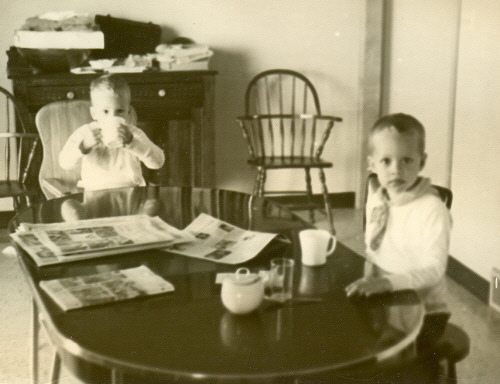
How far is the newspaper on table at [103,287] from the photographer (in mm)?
1042

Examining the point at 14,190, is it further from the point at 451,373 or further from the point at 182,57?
the point at 451,373

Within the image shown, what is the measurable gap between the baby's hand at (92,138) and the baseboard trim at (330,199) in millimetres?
1896

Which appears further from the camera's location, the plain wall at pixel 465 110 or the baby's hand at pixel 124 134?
the plain wall at pixel 465 110

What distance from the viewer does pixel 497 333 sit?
2.09 meters

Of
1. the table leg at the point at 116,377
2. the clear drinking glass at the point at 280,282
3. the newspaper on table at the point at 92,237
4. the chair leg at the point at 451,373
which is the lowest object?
the chair leg at the point at 451,373

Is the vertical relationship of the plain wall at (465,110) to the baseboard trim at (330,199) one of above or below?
above

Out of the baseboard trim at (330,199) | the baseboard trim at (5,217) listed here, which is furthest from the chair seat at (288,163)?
the baseboard trim at (5,217)

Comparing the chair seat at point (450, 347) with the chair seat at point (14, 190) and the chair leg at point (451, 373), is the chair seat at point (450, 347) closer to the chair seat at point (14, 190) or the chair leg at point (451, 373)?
the chair leg at point (451, 373)

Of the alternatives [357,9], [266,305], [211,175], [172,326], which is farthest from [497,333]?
[357,9]

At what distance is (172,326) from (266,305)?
0.54 ft

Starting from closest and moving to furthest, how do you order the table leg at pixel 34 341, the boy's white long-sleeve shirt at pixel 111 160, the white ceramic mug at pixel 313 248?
the white ceramic mug at pixel 313 248, the table leg at pixel 34 341, the boy's white long-sleeve shirt at pixel 111 160

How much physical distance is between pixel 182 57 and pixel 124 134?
4.22 feet

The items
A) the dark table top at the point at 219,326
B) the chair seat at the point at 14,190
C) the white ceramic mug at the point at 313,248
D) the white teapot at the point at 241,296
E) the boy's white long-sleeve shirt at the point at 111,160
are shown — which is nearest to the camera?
the dark table top at the point at 219,326

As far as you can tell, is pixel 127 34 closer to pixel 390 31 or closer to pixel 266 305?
pixel 390 31
